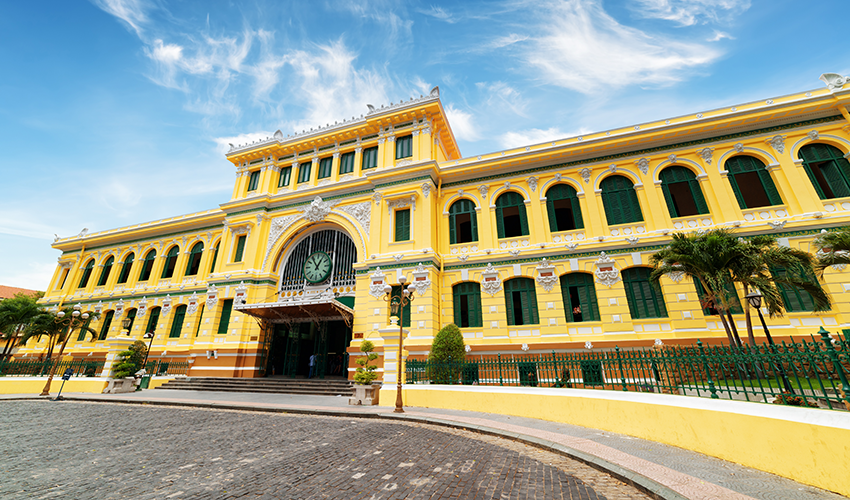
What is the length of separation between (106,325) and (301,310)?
828 inches

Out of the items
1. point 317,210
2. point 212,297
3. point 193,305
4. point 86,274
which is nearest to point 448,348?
point 317,210

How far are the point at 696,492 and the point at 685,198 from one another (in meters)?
16.8

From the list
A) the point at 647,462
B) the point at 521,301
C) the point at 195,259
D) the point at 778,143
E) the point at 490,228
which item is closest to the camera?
the point at 647,462

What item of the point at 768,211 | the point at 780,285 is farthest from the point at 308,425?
the point at 768,211

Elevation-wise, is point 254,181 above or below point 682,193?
above

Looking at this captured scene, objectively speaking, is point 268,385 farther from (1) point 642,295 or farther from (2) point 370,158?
(1) point 642,295

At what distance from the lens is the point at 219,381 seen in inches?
723

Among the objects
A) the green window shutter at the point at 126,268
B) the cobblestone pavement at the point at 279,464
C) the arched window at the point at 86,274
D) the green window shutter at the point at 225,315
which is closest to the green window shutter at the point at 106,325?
the green window shutter at the point at 126,268

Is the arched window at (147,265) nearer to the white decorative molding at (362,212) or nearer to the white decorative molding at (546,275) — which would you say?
the white decorative molding at (362,212)

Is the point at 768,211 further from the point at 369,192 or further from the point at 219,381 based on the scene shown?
the point at 219,381

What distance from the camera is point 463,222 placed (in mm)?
19719

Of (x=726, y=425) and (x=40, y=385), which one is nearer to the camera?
(x=726, y=425)

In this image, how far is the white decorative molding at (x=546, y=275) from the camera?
661 inches

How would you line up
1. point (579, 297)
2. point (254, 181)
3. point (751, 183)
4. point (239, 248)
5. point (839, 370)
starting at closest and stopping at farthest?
point (839, 370) → point (751, 183) → point (579, 297) → point (239, 248) → point (254, 181)
